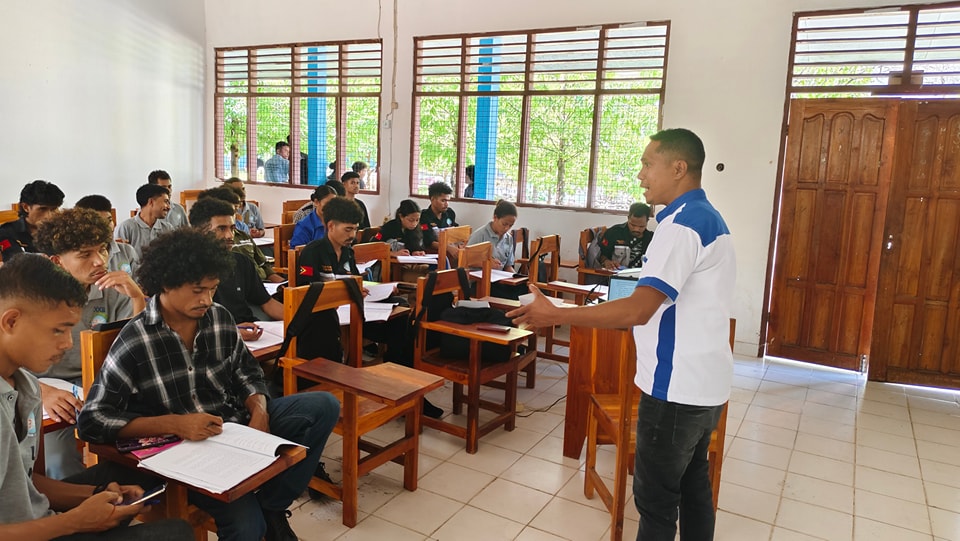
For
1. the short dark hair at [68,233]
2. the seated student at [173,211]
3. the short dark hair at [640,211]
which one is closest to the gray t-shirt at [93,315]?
the short dark hair at [68,233]

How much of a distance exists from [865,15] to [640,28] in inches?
66.8

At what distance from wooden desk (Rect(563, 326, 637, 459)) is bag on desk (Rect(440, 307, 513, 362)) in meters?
0.37

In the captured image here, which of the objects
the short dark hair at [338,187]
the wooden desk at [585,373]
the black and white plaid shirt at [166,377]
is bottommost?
the wooden desk at [585,373]

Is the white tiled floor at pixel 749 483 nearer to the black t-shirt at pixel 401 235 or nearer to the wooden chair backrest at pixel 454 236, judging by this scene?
the wooden chair backrest at pixel 454 236

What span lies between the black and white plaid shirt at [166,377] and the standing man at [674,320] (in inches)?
35.3

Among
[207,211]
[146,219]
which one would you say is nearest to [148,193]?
[146,219]

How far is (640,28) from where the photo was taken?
5.65 metres

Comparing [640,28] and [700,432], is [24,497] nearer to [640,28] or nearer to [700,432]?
[700,432]

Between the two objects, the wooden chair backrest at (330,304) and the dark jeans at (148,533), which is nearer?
the dark jeans at (148,533)

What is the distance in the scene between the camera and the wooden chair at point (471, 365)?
123 inches

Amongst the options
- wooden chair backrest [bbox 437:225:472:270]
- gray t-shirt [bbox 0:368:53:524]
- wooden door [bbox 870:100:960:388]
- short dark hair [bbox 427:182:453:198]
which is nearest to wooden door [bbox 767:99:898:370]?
wooden door [bbox 870:100:960:388]

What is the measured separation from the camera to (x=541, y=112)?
6.21 meters

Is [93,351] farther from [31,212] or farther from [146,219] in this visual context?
[146,219]

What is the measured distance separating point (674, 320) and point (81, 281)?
2.02 m
